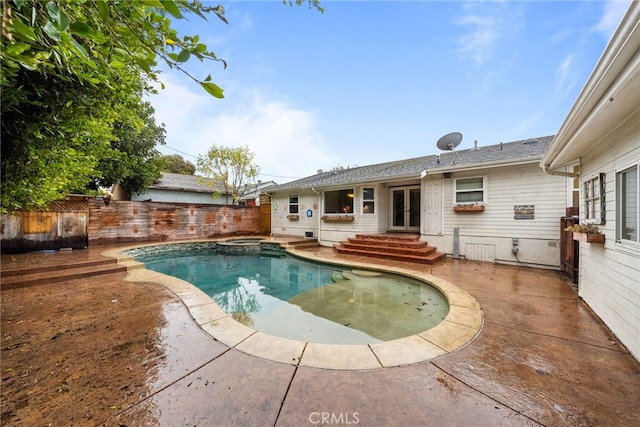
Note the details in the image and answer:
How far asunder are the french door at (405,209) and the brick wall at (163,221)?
7644mm

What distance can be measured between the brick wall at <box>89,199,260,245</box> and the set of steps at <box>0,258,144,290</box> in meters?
4.19

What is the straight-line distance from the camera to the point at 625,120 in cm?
238

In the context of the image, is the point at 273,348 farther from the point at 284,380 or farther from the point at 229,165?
the point at 229,165

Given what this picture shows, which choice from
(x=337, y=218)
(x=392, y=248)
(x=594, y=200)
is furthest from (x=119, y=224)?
(x=594, y=200)

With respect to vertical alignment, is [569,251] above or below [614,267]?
below

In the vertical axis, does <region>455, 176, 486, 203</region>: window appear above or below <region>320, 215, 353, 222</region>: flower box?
above

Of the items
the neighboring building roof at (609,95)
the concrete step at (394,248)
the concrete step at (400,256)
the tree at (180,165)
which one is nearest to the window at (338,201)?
the concrete step at (394,248)

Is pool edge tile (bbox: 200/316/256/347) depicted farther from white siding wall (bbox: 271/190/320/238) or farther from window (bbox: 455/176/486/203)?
white siding wall (bbox: 271/190/320/238)

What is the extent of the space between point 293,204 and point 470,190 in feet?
24.8

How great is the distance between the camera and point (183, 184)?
17.0 m

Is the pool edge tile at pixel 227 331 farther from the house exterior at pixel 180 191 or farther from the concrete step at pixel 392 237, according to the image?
the house exterior at pixel 180 191

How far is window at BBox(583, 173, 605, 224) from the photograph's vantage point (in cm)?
289

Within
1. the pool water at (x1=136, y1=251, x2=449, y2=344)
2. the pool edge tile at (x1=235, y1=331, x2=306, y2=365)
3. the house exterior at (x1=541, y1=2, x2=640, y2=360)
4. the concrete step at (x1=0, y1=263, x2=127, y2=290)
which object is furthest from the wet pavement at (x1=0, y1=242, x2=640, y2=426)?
the concrete step at (x1=0, y1=263, x2=127, y2=290)

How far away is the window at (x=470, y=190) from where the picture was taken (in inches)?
260
